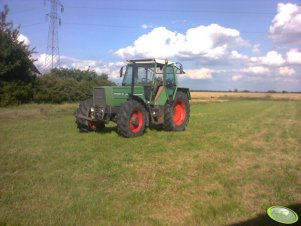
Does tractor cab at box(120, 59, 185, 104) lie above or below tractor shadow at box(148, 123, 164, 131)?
above

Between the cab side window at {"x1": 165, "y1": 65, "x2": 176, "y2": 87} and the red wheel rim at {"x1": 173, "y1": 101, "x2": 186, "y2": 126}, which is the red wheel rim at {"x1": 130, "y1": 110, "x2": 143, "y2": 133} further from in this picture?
the red wheel rim at {"x1": 173, "y1": 101, "x2": 186, "y2": 126}

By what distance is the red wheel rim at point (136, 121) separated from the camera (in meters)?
11.4

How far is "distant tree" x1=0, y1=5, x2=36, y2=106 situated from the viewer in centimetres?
2672

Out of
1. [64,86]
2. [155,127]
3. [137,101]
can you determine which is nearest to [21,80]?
[64,86]

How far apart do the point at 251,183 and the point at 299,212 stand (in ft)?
4.65

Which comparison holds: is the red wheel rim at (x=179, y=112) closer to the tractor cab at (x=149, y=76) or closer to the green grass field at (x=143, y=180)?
the tractor cab at (x=149, y=76)

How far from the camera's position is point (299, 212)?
5172mm

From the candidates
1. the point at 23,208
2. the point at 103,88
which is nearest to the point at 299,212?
the point at 23,208

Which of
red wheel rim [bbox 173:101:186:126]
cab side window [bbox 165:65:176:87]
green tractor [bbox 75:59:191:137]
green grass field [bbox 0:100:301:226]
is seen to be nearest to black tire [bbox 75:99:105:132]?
green tractor [bbox 75:59:191:137]

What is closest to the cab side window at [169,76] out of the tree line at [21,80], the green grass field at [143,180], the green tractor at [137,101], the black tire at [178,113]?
the green tractor at [137,101]

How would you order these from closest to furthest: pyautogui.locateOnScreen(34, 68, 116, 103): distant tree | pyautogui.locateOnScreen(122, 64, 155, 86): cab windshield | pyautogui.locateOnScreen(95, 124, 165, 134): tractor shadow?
pyautogui.locateOnScreen(122, 64, 155, 86): cab windshield
pyautogui.locateOnScreen(95, 124, 165, 134): tractor shadow
pyautogui.locateOnScreen(34, 68, 116, 103): distant tree

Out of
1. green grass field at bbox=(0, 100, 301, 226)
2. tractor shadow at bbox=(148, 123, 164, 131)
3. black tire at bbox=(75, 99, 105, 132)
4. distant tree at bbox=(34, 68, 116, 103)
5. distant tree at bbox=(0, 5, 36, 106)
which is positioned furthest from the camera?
distant tree at bbox=(34, 68, 116, 103)

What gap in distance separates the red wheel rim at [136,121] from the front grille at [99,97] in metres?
0.98

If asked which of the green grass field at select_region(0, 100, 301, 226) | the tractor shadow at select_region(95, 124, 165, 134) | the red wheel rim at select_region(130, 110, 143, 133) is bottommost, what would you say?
the green grass field at select_region(0, 100, 301, 226)
